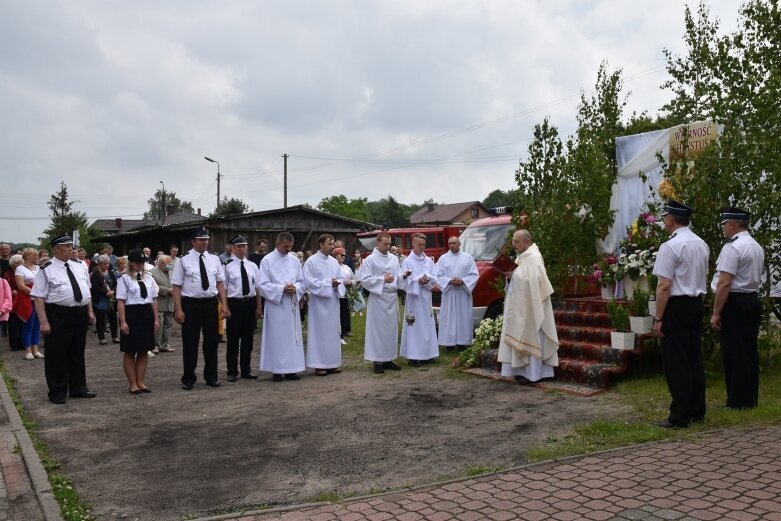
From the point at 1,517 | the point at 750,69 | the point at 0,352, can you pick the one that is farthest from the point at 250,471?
the point at 0,352

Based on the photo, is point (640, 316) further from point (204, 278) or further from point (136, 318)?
point (136, 318)

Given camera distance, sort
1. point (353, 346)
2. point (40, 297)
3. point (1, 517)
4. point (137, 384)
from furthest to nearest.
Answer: point (353, 346) < point (137, 384) < point (40, 297) < point (1, 517)

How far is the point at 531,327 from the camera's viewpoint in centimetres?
863

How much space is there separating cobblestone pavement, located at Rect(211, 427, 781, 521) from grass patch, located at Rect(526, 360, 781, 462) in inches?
12.9

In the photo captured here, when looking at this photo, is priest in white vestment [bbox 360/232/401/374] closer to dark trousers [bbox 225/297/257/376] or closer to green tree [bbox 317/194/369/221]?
dark trousers [bbox 225/297/257/376]

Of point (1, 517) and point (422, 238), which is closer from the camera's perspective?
point (1, 517)

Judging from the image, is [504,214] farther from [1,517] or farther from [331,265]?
[1,517]

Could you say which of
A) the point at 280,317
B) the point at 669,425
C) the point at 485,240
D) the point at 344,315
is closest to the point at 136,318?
the point at 280,317

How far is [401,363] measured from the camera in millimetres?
10969

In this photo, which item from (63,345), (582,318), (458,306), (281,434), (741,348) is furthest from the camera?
(458,306)

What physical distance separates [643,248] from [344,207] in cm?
9886

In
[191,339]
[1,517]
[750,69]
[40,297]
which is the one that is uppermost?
[750,69]

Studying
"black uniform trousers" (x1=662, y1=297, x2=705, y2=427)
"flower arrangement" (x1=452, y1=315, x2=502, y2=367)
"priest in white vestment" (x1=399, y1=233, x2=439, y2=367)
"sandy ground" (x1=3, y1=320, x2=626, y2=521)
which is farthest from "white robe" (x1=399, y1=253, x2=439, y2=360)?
"black uniform trousers" (x1=662, y1=297, x2=705, y2=427)

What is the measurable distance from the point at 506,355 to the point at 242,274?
14.0 ft
